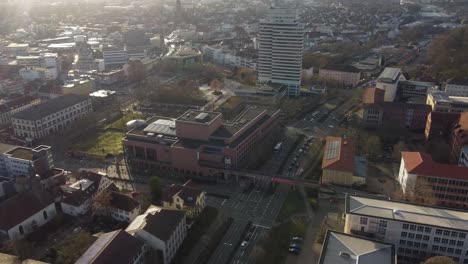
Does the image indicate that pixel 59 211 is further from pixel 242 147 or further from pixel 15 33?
pixel 15 33

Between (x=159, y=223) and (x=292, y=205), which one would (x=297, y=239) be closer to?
(x=292, y=205)

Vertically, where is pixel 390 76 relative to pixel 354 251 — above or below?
above

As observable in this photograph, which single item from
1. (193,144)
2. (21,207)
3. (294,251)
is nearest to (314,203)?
(294,251)

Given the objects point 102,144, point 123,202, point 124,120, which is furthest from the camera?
point 124,120

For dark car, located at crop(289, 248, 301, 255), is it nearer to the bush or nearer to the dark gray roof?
the bush

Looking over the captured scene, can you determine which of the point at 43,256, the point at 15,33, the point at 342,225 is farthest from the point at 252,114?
the point at 15,33
